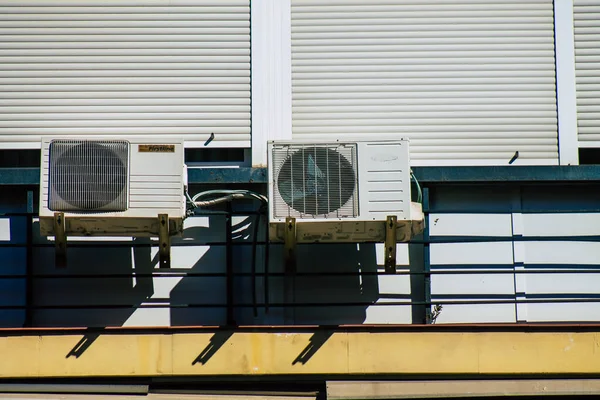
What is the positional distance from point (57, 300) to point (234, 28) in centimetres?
331

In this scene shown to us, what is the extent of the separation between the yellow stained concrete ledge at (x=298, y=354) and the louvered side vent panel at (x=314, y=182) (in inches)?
47.5

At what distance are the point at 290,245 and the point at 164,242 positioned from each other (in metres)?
1.16

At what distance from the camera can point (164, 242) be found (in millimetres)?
6875

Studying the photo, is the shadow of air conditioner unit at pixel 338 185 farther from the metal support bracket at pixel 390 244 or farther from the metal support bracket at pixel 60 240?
the metal support bracket at pixel 60 240

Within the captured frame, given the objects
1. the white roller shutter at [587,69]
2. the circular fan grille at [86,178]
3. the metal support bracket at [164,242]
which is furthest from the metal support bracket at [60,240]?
the white roller shutter at [587,69]

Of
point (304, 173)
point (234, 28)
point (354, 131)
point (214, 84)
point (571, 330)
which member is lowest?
point (571, 330)

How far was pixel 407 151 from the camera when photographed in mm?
6598

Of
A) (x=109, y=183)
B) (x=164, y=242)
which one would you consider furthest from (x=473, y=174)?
(x=109, y=183)

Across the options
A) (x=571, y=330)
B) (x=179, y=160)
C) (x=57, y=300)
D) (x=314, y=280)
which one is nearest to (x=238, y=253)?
(x=314, y=280)

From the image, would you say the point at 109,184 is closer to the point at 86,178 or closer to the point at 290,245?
the point at 86,178

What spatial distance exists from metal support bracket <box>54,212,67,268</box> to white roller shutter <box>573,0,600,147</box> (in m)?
5.16

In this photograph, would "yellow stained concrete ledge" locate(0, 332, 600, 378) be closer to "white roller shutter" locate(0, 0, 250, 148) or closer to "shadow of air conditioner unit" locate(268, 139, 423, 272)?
"shadow of air conditioner unit" locate(268, 139, 423, 272)

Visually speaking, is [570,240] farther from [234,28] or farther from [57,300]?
[57,300]

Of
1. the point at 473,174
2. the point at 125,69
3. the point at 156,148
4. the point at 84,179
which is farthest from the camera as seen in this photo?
the point at 125,69
